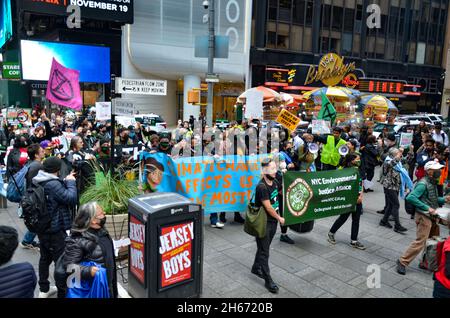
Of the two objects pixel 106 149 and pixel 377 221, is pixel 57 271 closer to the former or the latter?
pixel 106 149

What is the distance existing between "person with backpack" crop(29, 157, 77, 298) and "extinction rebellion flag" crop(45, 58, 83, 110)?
178 inches

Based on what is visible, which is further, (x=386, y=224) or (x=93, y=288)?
(x=386, y=224)

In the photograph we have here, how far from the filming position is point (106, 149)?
8906 mm

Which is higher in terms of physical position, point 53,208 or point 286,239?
point 53,208

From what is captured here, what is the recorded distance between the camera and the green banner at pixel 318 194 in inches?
251

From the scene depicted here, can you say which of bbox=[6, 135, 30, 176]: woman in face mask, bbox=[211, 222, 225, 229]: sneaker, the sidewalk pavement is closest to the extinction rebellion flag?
bbox=[6, 135, 30, 176]: woman in face mask

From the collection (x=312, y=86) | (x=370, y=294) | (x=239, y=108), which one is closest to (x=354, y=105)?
(x=239, y=108)

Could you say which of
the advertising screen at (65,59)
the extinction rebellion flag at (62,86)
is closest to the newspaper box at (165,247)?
the extinction rebellion flag at (62,86)

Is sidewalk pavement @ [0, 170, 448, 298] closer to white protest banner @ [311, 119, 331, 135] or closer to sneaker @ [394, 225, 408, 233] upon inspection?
sneaker @ [394, 225, 408, 233]

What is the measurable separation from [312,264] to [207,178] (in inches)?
97.8

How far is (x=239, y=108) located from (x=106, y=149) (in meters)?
13.7

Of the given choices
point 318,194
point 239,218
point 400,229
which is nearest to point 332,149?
point 400,229

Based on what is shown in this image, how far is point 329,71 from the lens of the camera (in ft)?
105

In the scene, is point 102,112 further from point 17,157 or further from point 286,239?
point 286,239
